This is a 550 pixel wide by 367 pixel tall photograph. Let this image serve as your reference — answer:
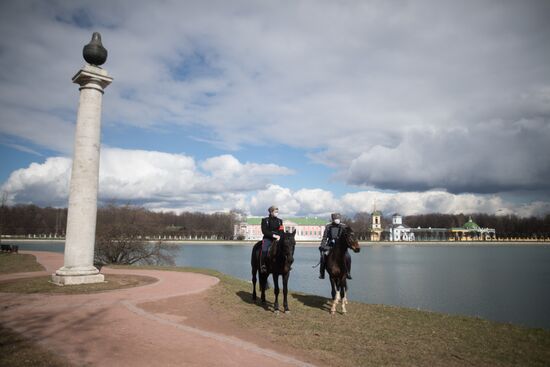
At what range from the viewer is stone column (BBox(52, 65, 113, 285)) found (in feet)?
50.1

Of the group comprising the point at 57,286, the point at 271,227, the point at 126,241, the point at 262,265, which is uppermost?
the point at 271,227

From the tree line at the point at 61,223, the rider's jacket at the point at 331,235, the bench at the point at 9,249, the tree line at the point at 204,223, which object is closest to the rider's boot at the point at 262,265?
the rider's jacket at the point at 331,235

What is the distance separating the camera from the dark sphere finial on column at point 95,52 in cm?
1605

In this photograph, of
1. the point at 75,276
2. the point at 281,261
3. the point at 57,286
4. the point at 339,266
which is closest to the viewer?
the point at 281,261

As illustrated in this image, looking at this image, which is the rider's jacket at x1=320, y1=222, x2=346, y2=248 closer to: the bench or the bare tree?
the bare tree

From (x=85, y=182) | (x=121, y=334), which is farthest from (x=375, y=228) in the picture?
(x=121, y=334)

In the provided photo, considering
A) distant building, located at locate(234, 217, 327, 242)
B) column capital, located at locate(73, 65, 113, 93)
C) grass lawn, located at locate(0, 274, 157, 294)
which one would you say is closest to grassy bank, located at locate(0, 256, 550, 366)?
grass lawn, located at locate(0, 274, 157, 294)

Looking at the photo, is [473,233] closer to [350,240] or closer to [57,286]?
[350,240]

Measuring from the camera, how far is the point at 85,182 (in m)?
15.6

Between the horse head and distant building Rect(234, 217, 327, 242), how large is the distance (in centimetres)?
13373

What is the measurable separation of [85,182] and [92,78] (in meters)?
4.46

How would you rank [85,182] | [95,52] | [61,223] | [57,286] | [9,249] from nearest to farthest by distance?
[57,286] → [85,182] → [95,52] → [9,249] → [61,223]

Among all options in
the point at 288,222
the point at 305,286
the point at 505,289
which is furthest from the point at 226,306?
the point at 288,222

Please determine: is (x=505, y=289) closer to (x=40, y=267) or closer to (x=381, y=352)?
(x=381, y=352)
